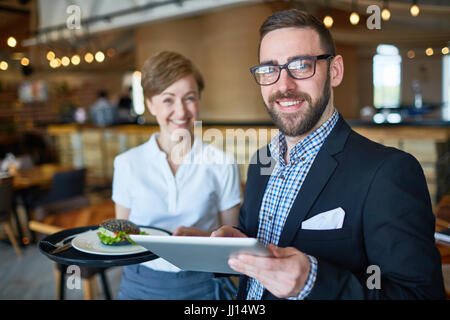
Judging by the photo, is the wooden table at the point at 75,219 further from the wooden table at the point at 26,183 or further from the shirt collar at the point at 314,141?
the wooden table at the point at 26,183

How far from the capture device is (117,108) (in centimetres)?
816

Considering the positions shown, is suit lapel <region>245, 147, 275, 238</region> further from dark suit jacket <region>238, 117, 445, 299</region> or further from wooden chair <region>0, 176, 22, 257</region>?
wooden chair <region>0, 176, 22, 257</region>

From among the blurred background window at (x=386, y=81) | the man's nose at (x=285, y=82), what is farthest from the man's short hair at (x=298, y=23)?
the blurred background window at (x=386, y=81)

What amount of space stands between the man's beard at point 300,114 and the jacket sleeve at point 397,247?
23 centimetres

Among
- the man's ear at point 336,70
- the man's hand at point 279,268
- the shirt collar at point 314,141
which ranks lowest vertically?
the man's hand at point 279,268

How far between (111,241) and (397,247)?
908 millimetres

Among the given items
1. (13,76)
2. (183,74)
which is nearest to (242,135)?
(183,74)

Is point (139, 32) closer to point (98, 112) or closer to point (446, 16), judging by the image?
point (98, 112)

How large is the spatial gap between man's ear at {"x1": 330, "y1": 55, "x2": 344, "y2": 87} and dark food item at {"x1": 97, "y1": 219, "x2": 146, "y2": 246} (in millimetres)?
830

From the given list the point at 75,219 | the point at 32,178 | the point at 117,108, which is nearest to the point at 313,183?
the point at 75,219

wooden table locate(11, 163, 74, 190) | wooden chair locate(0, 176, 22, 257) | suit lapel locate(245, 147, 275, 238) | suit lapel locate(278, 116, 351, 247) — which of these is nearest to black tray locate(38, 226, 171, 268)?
suit lapel locate(245, 147, 275, 238)

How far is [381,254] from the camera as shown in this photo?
880 millimetres

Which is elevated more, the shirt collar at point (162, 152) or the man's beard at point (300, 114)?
the man's beard at point (300, 114)

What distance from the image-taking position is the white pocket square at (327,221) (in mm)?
974
